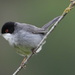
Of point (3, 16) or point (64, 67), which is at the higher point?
point (3, 16)

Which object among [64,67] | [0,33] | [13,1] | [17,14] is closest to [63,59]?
[64,67]

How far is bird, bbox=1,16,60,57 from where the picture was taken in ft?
31.2

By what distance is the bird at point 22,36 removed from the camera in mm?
9520

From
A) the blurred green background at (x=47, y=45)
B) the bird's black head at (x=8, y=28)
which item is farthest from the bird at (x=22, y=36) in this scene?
the blurred green background at (x=47, y=45)

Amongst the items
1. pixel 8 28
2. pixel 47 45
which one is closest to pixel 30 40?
A: pixel 8 28

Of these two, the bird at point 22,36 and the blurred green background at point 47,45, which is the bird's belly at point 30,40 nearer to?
the bird at point 22,36

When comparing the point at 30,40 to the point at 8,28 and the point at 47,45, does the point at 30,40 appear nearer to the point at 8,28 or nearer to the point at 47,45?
the point at 8,28

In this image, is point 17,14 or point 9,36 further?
point 17,14

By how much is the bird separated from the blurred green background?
558cm

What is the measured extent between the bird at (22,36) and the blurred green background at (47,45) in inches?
220

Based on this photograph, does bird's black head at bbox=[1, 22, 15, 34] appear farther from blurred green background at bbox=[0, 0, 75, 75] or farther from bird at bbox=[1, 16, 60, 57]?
blurred green background at bbox=[0, 0, 75, 75]

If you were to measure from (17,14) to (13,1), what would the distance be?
4.88 ft

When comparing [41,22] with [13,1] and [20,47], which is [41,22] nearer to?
[13,1]

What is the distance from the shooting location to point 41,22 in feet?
58.5
